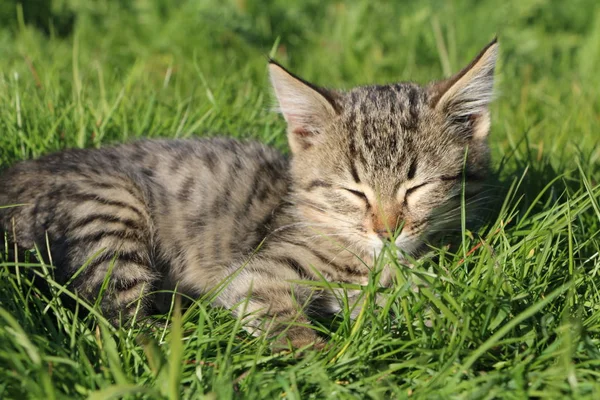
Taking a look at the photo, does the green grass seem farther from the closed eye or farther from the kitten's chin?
the closed eye

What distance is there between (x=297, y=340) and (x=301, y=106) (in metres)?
1.14

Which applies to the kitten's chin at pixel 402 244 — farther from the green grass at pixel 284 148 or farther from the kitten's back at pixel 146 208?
the kitten's back at pixel 146 208

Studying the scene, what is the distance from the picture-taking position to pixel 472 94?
312 centimetres

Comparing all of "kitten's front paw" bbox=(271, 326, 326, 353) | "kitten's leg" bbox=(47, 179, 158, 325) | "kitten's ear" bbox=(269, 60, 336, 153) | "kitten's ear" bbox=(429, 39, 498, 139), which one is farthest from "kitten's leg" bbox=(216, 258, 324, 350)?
"kitten's ear" bbox=(429, 39, 498, 139)

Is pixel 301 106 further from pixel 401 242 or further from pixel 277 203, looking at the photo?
pixel 401 242

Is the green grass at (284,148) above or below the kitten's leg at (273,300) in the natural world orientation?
above

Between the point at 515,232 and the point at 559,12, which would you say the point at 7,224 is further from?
the point at 559,12

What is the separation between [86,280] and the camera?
9.59 ft

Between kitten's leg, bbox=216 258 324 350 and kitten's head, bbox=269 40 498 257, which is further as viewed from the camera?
kitten's head, bbox=269 40 498 257

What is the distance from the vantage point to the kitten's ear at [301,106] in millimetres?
3119

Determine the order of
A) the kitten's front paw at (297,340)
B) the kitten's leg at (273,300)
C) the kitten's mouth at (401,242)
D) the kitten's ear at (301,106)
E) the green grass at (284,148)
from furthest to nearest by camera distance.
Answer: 1. the kitten's ear at (301,106)
2. the kitten's mouth at (401,242)
3. the kitten's leg at (273,300)
4. the kitten's front paw at (297,340)
5. the green grass at (284,148)

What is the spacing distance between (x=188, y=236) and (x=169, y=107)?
122cm

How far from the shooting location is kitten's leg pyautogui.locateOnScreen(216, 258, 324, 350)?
267 cm

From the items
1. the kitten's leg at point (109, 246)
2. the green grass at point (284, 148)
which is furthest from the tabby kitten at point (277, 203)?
the green grass at point (284, 148)
